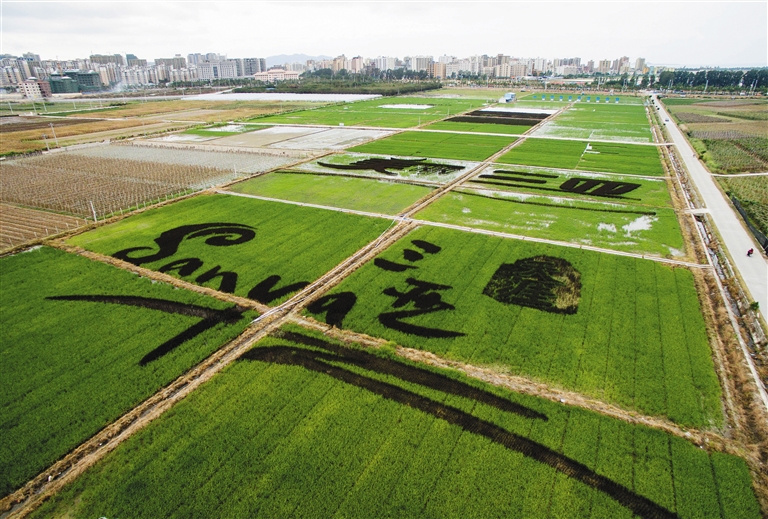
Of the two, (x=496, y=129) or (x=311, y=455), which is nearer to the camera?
(x=311, y=455)

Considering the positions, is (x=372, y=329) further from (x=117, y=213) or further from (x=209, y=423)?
(x=117, y=213)

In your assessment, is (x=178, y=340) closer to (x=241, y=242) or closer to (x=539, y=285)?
(x=241, y=242)

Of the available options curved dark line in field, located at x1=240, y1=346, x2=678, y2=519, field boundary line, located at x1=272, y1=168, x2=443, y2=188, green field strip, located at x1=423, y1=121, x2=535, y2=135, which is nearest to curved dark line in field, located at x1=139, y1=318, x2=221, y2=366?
curved dark line in field, located at x1=240, y1=346, x2=678, y2=519

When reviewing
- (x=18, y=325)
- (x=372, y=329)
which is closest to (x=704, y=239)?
(x=372, y=329)

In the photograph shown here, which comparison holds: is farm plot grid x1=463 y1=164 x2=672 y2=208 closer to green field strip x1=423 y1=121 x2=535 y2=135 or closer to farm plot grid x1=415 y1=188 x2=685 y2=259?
farm plot grid x1=415 y1=188 x2=685 y2=259

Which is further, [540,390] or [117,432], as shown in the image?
[540,390]

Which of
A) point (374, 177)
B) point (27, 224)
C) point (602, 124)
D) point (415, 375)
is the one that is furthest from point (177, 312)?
point (602, 124)
